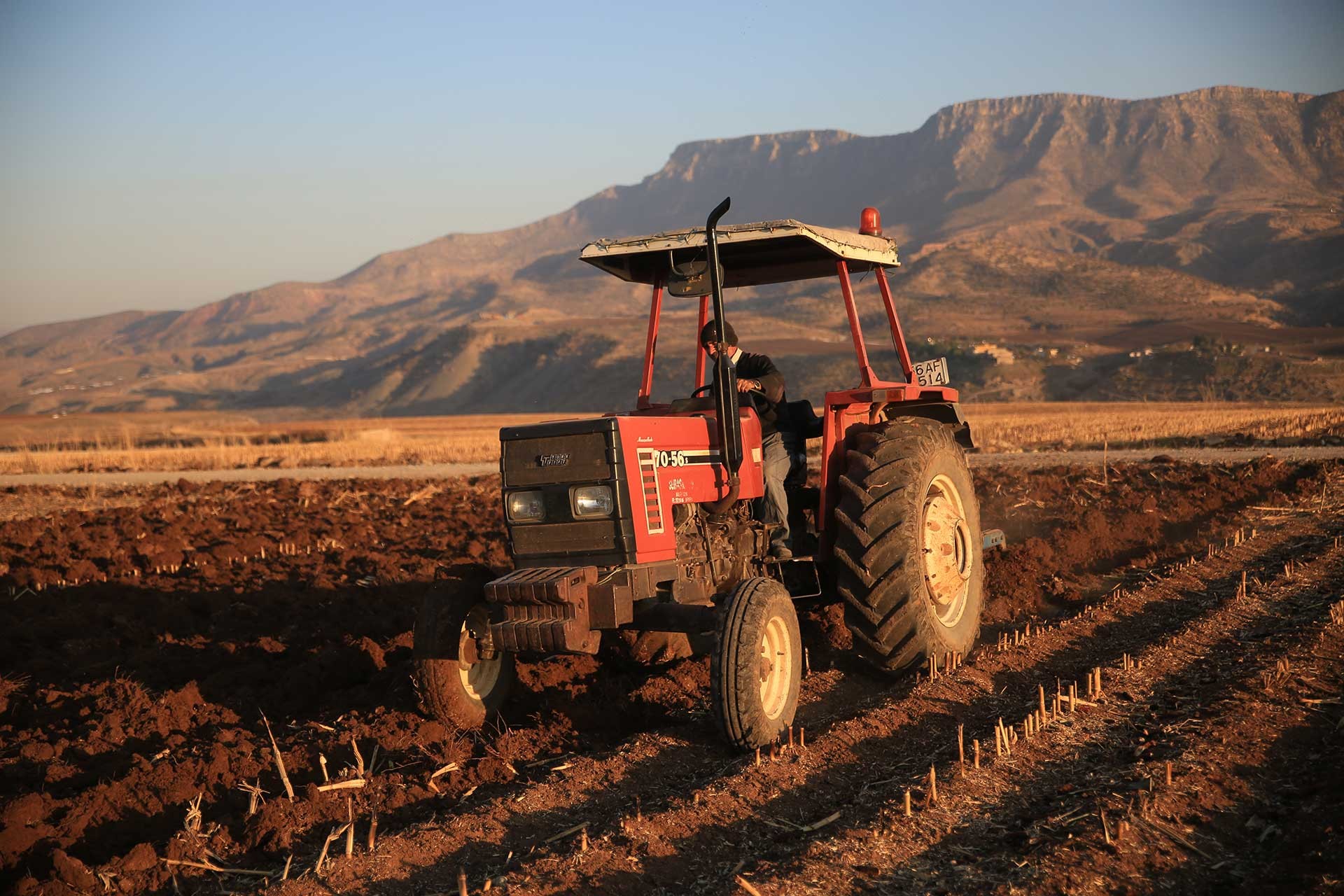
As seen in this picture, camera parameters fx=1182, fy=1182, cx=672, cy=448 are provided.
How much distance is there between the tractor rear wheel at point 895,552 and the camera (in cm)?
649

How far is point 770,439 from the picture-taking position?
708 centimetres

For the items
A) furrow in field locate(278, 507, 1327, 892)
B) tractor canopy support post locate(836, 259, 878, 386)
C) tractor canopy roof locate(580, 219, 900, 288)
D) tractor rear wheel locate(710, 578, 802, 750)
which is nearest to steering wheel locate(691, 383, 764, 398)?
tractor canopy support post locate(836, 259, 878, 386)

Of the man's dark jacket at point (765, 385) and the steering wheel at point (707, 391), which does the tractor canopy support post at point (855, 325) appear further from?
the steering wheel at point (707, 391)

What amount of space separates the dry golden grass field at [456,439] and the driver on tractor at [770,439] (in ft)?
54.8

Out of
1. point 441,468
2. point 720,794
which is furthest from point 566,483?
point 441,468

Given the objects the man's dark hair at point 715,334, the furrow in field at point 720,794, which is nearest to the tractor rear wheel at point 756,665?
the furrow in field at point 720,794

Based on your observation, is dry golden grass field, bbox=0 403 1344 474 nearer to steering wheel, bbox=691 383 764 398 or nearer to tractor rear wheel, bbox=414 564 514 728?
steering wheel, bbox=691 383 764 398

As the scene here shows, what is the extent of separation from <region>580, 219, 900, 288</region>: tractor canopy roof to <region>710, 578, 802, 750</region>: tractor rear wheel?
2037 millimetres

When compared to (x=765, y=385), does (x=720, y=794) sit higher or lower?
lower

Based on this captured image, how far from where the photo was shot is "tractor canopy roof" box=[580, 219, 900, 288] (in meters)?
6.71

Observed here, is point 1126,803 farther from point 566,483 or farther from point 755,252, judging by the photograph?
point 755,252

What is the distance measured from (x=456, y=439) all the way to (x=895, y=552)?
30689mm

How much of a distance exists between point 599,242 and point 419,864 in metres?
3.70

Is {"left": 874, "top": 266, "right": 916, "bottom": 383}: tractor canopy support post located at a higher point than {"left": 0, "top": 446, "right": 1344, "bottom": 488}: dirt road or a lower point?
higher
